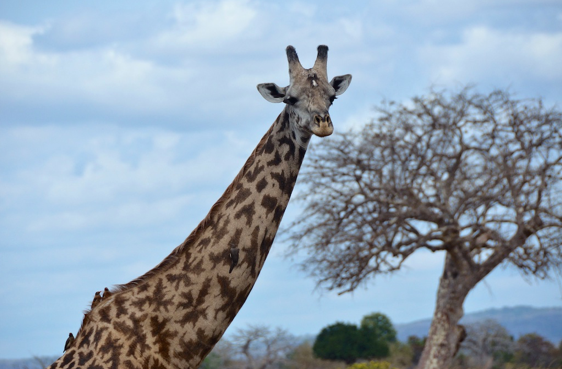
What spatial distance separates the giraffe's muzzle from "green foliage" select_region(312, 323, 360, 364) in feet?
85.6

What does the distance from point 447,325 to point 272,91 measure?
20.5 metres

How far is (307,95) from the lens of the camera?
18.4 ft

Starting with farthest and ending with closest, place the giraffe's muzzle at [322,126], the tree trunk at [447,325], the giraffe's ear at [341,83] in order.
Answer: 1. the tree trunk at [447,325]
2. the giraffe's ear at [341,83]
3. the giraffe's muzzle at [322,126]

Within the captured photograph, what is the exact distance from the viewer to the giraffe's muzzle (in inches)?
205

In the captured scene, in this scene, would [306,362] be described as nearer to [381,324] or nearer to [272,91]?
[381,324]

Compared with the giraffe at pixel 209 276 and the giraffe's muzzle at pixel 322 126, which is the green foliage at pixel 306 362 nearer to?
the giraffe at pixel 209 276

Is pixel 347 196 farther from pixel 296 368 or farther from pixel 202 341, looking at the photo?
pixel 202 341

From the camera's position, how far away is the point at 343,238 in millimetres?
23266

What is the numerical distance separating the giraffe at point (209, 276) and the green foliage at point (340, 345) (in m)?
25.5

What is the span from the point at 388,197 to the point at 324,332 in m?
10.2

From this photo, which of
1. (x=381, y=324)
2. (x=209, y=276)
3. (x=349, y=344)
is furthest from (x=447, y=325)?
(x=209, y=276)

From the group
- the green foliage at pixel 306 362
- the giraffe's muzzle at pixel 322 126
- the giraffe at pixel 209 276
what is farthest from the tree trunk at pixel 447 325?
the giraffe's muzzle at pixel 322 126

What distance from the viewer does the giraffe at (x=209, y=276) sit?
17.7ft

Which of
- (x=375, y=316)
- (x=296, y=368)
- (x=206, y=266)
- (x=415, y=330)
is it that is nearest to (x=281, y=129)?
(x=206, y=266)
